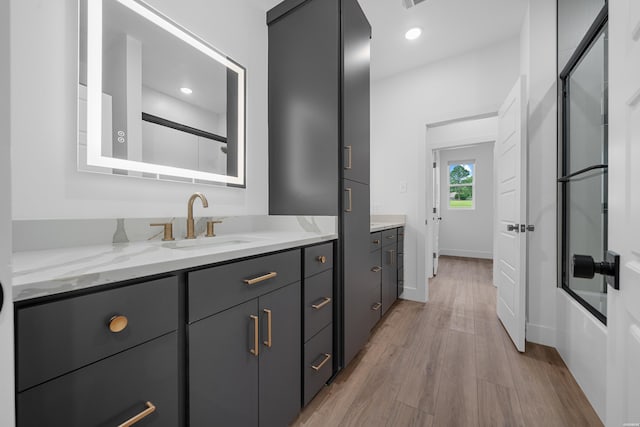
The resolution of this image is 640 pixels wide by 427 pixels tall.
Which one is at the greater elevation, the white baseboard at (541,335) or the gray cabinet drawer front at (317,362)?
the gray cabinet drawer front at (317,362)

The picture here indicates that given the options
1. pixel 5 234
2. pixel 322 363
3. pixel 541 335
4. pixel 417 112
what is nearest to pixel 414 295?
pixel 541 335

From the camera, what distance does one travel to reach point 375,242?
1.99 metres

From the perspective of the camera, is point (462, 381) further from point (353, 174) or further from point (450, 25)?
point (450, 25)

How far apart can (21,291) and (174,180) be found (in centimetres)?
91

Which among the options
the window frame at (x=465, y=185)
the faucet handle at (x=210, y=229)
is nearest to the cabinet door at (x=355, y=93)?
the faucet handle at (x=210, y=229)

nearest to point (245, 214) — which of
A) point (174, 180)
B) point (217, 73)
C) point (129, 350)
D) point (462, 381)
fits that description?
point (174, 180)

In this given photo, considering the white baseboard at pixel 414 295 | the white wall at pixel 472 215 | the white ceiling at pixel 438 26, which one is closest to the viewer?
the white ceiling at pixel 438 26

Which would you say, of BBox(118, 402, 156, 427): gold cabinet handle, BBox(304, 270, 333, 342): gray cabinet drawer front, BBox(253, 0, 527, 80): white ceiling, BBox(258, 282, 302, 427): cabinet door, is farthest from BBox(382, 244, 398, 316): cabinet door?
BBox(253, 0, 527, 80): white ceiling

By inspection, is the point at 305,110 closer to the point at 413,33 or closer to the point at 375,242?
the point at 375,242

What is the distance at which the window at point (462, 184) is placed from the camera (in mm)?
5318

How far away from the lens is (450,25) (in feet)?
7.21

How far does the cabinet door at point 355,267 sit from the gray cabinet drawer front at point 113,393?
39.3 inches

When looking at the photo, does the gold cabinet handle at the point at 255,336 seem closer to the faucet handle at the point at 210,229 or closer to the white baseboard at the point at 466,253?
the faucet handle at the point at 210,229

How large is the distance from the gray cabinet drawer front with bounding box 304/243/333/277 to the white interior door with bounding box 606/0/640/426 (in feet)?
3.26
